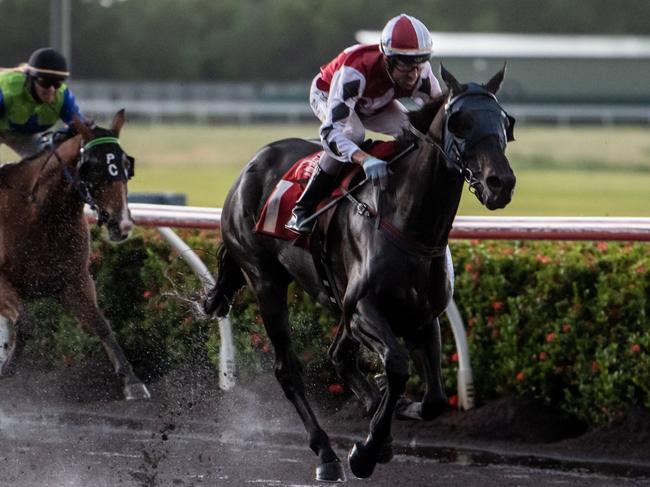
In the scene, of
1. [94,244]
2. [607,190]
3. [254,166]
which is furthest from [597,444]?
[607,190]

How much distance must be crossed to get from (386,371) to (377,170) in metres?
0.70

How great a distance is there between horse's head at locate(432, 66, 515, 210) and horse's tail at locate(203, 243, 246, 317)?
1789 millimetres

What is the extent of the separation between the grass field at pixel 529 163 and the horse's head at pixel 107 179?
854 cm

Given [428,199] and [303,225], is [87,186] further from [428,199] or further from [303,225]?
[428,199]

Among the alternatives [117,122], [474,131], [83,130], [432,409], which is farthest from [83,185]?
[474,131]

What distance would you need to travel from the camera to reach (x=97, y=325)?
657 cm

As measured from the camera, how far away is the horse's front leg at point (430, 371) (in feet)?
15.6

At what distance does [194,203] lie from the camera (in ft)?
50.6

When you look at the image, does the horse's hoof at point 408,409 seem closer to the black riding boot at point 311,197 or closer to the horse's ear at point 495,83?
the black riding boot at point 311,197

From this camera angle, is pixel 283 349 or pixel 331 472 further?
pixel 283 349

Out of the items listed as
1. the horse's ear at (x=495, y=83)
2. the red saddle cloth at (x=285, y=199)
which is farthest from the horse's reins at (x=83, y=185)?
the horse's ear at (x=495, y=83)

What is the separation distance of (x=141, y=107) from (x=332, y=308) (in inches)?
1150

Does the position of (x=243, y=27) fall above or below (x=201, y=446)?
below

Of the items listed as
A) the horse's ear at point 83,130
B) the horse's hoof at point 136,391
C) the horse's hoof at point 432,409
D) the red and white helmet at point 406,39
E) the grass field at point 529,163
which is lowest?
the grass field at point 529,163
